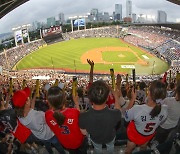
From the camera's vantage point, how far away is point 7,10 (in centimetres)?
1780

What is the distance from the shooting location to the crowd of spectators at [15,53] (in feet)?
156

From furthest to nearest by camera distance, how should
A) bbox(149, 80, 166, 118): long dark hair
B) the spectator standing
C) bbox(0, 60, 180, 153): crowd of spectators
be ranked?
bbox(149, 80, 166, 118): long dark hair
bbox(0, 60, 180, 153): crowd of spectators
the spectator standing

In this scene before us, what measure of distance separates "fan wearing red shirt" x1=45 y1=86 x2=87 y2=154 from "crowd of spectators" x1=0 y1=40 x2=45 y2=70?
4305 centimetres

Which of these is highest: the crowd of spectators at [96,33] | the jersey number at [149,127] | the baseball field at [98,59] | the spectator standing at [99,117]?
the spectator standing at [99,117]

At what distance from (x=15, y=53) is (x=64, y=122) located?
54.3 meters

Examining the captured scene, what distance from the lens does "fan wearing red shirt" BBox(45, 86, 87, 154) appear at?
12.2ft

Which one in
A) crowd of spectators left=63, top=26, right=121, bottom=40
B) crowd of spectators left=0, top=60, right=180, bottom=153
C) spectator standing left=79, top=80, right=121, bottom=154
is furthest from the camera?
crowd of spectators left=63, top=26, right=121, bottom=40

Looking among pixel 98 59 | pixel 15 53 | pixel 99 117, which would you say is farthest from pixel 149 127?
pixel 15 53

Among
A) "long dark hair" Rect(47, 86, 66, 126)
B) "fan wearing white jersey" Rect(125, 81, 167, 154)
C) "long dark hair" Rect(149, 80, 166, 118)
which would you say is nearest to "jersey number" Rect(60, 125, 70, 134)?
"long dark hair" Rect(47, 86, 66, 126)

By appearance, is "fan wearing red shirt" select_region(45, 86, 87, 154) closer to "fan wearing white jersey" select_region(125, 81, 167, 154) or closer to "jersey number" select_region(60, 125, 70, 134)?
"jersey number" select_region(60, 125, 70, 134)

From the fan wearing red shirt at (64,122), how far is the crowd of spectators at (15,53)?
43.0m

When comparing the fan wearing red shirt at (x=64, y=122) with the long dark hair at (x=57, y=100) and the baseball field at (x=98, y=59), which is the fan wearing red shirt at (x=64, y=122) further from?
the baseball field at (x=98, y=59)

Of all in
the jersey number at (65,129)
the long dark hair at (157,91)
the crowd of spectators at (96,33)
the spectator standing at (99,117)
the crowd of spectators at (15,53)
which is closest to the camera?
the spectator standing at (99,117)

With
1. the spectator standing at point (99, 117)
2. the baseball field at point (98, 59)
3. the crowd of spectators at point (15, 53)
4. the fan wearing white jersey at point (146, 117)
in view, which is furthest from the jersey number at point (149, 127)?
the crowd of spectators at point (15, 53)
